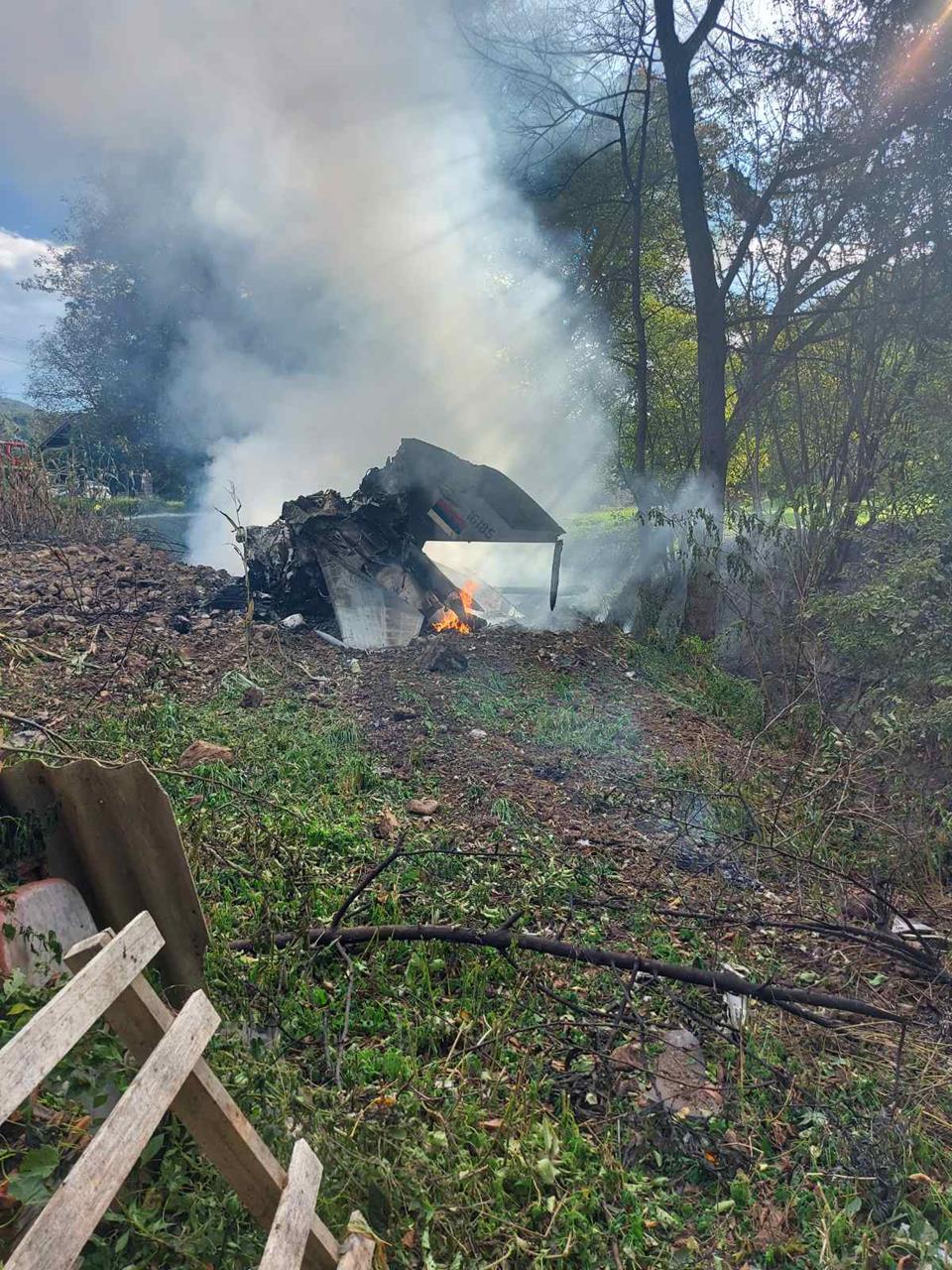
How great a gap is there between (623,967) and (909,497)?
457 cm

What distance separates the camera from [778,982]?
113 inches

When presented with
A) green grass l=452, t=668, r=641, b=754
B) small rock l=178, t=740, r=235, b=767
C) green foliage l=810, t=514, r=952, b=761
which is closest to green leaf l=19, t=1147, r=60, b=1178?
small rock l=178, t=740, r=235, b=767

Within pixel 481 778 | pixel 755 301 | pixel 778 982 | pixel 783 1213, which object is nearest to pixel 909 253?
pixel 755 301

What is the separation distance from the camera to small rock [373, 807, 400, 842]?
12.1ft

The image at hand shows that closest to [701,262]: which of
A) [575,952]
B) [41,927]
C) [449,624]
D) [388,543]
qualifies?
[388,543]

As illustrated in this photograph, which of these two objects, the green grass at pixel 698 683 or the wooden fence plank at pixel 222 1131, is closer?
the wooden fence plank at pixel 222 1131

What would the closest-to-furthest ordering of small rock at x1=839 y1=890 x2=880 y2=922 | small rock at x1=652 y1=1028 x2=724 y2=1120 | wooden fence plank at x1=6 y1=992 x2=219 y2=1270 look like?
wooden fence plank at x1=6 y1=992 x2=219 y2=1270, small rock at x1=652 y1=1028 x2=724 y2=1120, small rock at x1=839 y1=890 x2=880 y2=922

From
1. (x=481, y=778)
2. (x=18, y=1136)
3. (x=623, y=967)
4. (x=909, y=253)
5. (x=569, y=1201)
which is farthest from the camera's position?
(x=909, y=253)

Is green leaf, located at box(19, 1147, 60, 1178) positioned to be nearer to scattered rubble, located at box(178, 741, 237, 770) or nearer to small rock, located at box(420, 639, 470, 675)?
scattered rubble, located at box(178, 741, 237, 770)

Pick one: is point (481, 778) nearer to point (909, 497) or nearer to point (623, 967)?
point (623, 967)

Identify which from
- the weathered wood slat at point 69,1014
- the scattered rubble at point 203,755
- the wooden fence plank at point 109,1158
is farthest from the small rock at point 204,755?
the wooden fence plank at point 109,1158

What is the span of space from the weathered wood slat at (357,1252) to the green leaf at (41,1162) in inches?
25.2

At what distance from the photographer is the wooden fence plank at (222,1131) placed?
59.9 inches

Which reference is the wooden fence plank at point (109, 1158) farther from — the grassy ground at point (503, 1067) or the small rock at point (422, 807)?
the small rock at point (422, 807)
